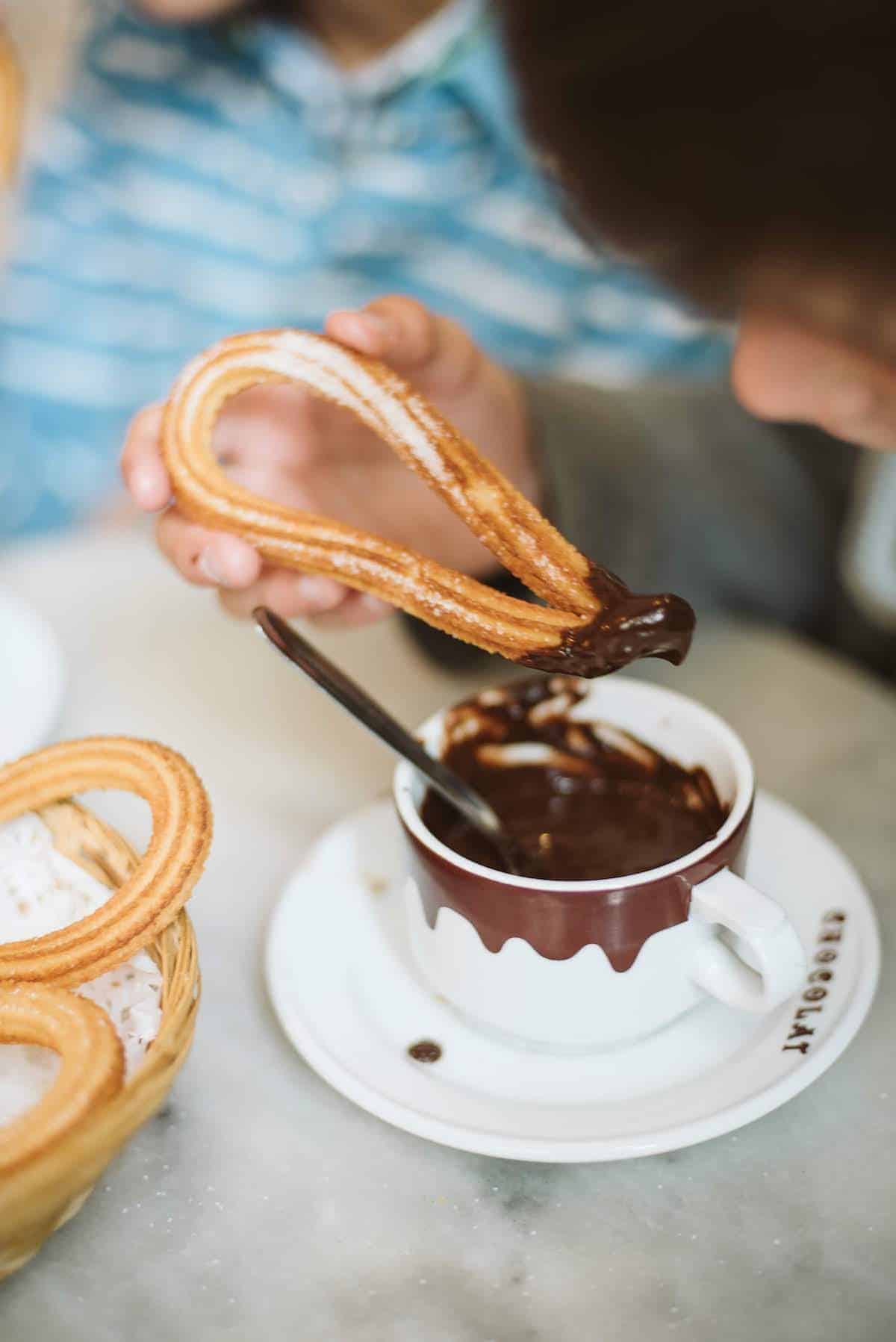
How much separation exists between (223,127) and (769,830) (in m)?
1.12

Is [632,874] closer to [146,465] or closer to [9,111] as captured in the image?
[146,465]

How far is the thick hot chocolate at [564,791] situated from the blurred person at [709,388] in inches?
4.9

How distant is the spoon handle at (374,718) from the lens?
0.51 metres

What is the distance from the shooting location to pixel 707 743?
0.53m

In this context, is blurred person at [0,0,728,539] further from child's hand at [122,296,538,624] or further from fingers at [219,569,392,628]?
fingers at [219,569,392,628]

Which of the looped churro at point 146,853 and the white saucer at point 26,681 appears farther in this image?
the white saucer at point 26,681

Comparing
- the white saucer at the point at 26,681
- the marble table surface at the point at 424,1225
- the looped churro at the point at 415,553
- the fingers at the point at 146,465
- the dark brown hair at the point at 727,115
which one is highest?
the dark brown hair at the point at 727,115

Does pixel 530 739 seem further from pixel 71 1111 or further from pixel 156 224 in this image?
pixel 156 224

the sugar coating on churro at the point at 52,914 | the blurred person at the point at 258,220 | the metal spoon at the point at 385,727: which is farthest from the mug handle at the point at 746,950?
the blurred person at the point at 258,220

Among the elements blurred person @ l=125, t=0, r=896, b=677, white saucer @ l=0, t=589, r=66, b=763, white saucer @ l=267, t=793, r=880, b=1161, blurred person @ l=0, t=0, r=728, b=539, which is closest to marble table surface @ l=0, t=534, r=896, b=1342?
white saucer @ l=267, t=793, r=880, b=1161

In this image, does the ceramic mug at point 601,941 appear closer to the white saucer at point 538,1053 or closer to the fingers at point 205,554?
the white saucer at point 538,1053

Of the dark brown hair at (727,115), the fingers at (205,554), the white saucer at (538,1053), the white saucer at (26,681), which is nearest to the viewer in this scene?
the dark brown hair at (727,115)

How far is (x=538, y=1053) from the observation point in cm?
48

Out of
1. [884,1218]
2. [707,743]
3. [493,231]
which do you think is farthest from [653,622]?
[493,231]
